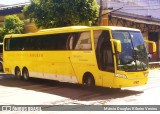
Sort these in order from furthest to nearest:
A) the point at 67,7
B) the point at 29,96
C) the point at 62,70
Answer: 1. the point at 67,7
2. the point at 62,70
3. the point at 29,96

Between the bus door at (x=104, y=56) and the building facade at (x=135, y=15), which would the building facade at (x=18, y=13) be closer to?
the building facade at (x=135, y=15)

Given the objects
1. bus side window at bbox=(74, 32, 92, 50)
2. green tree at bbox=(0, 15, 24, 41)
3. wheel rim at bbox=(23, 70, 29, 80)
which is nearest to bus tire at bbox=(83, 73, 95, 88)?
bus side window at bbox=(74, 32, 92, 50)

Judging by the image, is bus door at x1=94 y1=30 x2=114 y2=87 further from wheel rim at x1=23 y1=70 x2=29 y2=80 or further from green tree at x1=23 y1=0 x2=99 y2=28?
green tree at x1=23 y1=0 x2=99 y2=28

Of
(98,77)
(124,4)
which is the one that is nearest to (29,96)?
(98,77)

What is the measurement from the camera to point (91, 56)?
15516 millimetres

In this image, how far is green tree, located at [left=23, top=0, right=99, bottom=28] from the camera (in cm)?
2461

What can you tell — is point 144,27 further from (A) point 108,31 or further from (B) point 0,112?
(B) point 0,112

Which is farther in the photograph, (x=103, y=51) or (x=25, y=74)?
(x=25, y=74)

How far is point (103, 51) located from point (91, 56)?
0.75m

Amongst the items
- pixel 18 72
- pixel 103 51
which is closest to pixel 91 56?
pixel 103 51

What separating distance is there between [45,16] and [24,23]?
10760mm

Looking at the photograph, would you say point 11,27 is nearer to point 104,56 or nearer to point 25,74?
point 25,74

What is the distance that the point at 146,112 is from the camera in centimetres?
1079

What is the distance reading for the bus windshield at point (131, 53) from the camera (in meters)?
14.6
